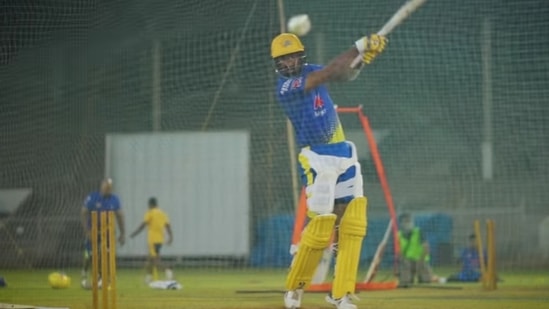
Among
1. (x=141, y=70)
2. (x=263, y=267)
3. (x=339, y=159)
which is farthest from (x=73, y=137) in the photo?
(x=339, y=159)

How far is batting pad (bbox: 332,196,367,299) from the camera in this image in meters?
10.8

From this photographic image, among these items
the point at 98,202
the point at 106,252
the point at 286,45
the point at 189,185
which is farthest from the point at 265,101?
the point at 106,252

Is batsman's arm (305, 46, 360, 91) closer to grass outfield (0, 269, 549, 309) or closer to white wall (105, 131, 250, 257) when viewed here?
grass outfield (0, 269, 549, 309)

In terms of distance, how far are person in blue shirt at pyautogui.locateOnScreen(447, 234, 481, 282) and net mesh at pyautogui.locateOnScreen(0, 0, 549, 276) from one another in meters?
2.37

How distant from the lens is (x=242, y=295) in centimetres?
1656

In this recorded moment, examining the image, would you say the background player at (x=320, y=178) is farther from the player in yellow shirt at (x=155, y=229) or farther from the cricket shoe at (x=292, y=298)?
the player in yellow shirt at (x=155, y=229)

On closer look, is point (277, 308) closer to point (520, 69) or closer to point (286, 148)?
point (286, 148)

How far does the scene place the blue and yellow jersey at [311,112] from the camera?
1092cm

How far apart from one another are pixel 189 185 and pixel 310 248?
16.2 m

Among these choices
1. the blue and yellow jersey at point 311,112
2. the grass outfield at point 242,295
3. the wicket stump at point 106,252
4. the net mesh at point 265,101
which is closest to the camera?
the blue and yellow jersey at point 311,112

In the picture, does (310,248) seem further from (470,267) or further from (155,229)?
(155,229)

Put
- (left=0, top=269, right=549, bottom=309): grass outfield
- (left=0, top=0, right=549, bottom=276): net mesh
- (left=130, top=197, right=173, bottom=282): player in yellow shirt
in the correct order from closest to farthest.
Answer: (left=0, top=269, right=549, bottom=309): grass outfield, (left=0, top=0, right=549, bottom=276): net mesh, (left=130, top=197, right=173, bottom=282): player in yellow shirt

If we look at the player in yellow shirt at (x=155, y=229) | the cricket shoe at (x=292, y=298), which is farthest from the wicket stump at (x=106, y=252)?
the player in yellow shirt at (x=155, y=229)

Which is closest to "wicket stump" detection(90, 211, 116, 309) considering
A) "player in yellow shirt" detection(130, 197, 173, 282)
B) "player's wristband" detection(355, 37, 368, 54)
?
"player's wristband" detection(355, 37, 368, 54)
